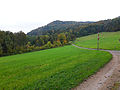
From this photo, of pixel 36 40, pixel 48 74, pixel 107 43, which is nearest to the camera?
pixel 48 74

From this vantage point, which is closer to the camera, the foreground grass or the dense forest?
the foreground grass

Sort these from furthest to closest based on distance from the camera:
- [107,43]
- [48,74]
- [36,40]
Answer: [36,40]
[107,43]
[48,74]

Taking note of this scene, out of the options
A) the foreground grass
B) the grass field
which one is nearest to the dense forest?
the grass field

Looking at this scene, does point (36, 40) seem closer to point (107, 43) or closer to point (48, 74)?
point (107, 43)

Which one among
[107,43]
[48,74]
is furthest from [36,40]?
[48,74]

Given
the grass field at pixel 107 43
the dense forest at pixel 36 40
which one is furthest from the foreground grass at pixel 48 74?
the dense forest at pixel 36 40

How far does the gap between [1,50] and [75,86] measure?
64462 mm

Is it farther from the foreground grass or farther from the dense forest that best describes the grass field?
the foreground grass

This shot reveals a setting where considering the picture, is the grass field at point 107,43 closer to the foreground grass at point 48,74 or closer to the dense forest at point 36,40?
the dense forest at point 36,40

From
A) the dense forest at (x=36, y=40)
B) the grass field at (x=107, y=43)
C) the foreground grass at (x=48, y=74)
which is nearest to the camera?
the foreground grass at (x=48, y=74)

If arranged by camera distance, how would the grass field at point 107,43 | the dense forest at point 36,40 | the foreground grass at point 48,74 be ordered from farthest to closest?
the dense forest at point 36,40 → the grass field at point 107,43 → the foreground grass at point 48,74

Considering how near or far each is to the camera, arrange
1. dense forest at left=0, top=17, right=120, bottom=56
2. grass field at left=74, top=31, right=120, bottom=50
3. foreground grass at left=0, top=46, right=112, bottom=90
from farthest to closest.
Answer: dense forest at left=0, top=17, right=120, bottom=56 → grass field at left=74, top=31, right=120, bottom=50 → foreground grass at left=0, top=46, right=112, bottom=90

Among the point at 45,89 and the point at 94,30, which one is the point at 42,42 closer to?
the point at 94,30

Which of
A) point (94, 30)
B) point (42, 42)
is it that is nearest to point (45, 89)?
point (42, 42)
